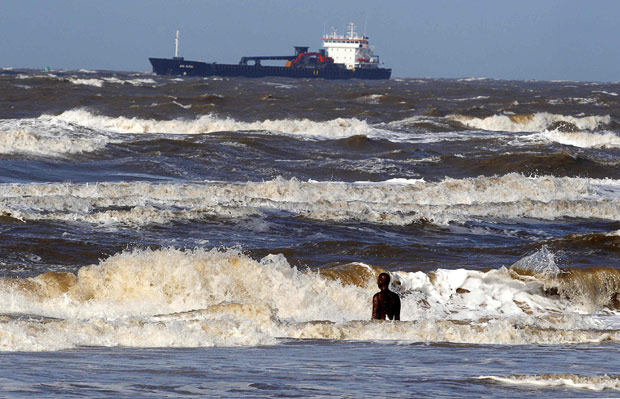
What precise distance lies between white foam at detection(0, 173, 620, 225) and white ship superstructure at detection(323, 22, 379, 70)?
11916 cm

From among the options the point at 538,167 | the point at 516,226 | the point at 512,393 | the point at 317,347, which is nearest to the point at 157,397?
the point at 512,393

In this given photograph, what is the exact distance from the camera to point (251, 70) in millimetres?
140625

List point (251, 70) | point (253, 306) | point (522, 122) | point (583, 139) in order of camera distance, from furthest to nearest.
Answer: point (251, 70) → point (522, 122) → point (583, 139) → point (253, 306)

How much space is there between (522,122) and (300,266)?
125ft

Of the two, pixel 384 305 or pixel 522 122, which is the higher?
pixel 522 122

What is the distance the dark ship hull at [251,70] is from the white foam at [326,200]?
11394 centimetres

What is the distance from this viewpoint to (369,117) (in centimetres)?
5116

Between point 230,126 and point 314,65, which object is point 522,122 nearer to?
point 230,126

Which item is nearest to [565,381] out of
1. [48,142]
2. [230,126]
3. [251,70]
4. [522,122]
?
[48,142]

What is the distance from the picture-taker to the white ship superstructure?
145m

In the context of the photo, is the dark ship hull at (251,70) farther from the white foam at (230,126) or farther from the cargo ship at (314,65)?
the white foam at (230,126)

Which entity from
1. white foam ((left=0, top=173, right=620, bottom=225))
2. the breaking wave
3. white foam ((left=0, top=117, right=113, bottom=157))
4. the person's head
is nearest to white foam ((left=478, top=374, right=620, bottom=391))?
the breaking wave

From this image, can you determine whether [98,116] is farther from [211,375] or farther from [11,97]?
[211,375]

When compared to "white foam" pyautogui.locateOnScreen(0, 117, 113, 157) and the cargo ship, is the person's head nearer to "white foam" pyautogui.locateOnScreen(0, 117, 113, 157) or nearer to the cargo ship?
"white foam" pyautogui.locateOnScreen(0, 117, 113, 157)
